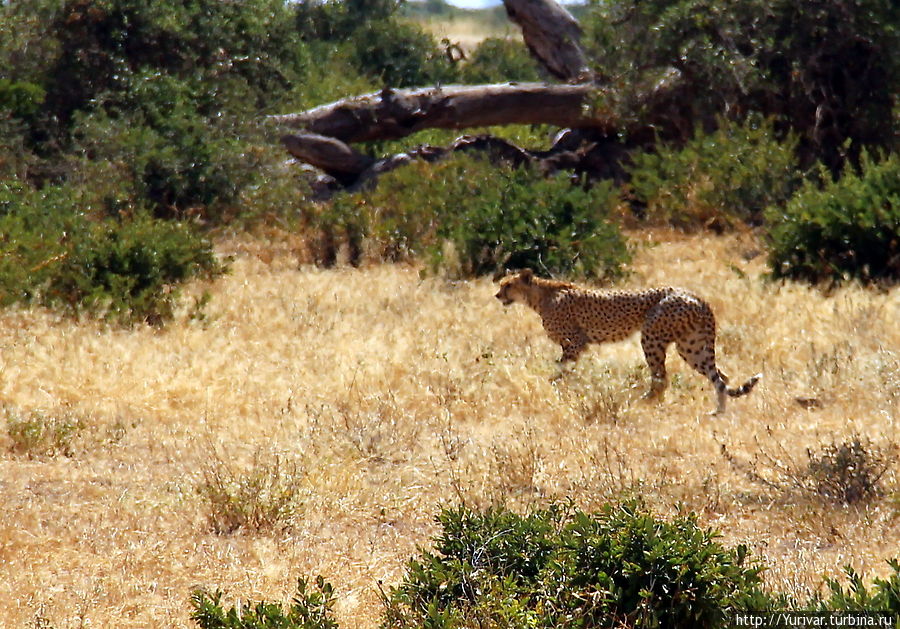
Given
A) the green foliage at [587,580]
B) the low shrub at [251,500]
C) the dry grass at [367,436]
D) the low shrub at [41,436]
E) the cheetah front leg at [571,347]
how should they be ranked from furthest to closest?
the cheetah front leg at [571,347] < the low shrub at [41,436] < the low shrub at [251,500] < the dry grass at [367,436] < the green foliage at [587,580]

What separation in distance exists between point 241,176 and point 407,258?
2.89 meters

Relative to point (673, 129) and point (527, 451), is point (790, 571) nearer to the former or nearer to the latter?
point (527, 451)

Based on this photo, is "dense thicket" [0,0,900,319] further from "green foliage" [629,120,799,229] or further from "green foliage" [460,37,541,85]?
"green foliage" [460,37,541,85]

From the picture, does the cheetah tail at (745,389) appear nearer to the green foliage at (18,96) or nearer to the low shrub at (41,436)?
the low shrub at (41,436)

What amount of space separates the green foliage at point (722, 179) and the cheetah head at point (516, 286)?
6.25 m

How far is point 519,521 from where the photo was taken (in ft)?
14.3

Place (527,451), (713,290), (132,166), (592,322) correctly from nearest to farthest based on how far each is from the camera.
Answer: (527,451) < (592,322) < (713,290) < (132,166)

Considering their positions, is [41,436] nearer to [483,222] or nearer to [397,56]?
[483,222]

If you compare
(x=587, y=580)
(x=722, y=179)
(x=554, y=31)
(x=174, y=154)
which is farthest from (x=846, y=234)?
(x=554, y=31)

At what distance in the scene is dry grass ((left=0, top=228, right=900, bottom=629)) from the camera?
16.5 ft

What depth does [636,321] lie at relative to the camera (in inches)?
313

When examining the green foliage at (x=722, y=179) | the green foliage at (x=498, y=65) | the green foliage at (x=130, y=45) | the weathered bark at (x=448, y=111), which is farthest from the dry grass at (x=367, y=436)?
the green foliage at (x=498, y=65)

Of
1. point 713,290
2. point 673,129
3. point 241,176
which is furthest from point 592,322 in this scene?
point 673,129

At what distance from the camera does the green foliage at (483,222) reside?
12.1 meters
